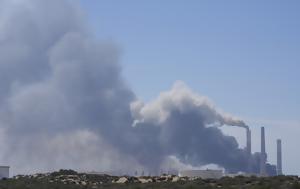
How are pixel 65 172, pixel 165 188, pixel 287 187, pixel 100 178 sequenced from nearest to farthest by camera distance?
1. pixel 287 187
2. pixel 165 188
3. pixel 100 178
4. pixel 65 172

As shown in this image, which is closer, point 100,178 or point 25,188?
point 25,188

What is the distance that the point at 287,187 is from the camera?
48125mm

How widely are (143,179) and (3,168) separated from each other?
7369cm

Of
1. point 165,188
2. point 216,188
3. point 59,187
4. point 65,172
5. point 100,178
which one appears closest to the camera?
point 216,188

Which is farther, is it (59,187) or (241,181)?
(59,187)

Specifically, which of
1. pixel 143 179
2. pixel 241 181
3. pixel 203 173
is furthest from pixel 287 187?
pixel 203 173

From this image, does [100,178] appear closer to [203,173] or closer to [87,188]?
[87,188]

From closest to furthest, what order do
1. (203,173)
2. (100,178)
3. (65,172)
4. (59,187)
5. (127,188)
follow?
(127,188), (59,187), (100,178), (65,172), (203,173)

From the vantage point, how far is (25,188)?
70938mm

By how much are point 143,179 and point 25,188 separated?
71.3ft

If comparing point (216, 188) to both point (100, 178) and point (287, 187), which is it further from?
point (100, 178)

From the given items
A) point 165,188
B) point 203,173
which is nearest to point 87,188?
point 165,188

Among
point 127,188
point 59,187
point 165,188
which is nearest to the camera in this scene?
point 165,188

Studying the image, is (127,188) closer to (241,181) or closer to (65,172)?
(241,181)
